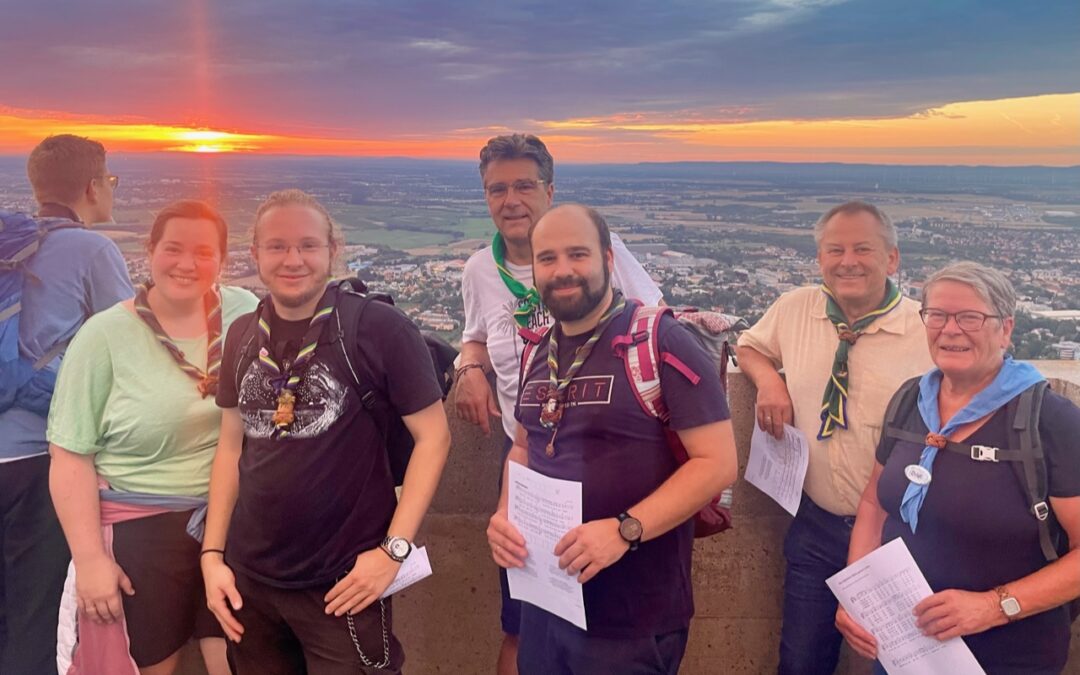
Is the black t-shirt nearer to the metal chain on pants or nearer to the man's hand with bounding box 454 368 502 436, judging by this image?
the metal chain on pants

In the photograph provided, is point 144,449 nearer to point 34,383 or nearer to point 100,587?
point 100,587

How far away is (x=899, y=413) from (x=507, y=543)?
1.33m

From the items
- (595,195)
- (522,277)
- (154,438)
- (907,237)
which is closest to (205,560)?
(154,438)

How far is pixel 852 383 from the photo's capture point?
9.12 feet

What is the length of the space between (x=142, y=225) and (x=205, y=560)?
122 cm

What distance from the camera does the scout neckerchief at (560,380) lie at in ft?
7.38

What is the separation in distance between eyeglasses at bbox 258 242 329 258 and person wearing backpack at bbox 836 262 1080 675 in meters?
1.94

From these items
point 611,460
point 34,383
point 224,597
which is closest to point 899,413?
point 611,460

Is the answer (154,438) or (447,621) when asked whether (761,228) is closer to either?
(447,621)

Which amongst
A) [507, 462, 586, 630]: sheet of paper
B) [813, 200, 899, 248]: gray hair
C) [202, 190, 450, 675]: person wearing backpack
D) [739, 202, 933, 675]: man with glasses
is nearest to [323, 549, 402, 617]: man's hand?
[202, 190, 450, 675]: person wearing backpack

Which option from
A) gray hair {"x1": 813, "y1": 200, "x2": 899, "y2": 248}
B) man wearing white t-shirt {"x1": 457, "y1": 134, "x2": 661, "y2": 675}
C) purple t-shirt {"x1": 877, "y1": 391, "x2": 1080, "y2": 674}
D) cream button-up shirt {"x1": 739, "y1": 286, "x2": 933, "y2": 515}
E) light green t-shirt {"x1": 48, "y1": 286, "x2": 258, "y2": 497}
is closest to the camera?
purple t-shirt {"x1": 877, "y1": 391, "x2": 1080, "y2": 674}

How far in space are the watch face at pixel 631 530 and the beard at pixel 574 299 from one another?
0.62 metres

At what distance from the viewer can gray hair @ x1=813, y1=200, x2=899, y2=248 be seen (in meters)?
2.87

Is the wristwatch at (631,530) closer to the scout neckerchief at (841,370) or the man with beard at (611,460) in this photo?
the man with beard at (611,460)
